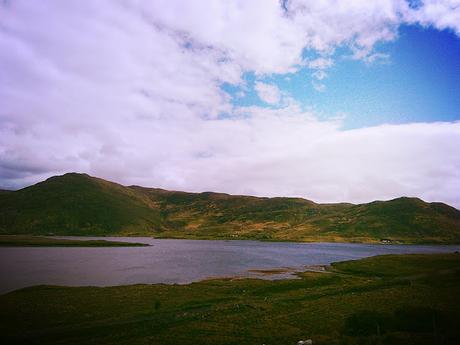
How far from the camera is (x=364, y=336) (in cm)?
3150

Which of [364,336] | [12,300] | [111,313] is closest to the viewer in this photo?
[364,336]

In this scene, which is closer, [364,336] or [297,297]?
[364,336]

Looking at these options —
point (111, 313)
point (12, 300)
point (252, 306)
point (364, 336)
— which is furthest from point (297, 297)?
point (12, 300)

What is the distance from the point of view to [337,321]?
38250 millimetres

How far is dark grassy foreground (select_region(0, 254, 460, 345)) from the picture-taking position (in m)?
33.1

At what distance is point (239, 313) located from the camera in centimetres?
4412

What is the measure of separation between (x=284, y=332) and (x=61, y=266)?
8483cm

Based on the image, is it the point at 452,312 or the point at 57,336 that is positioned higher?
the point at 452,312

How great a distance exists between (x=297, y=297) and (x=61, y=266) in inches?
2952

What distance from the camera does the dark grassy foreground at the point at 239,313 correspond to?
33.1 metres

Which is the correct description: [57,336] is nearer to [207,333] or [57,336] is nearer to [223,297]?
[207,333]

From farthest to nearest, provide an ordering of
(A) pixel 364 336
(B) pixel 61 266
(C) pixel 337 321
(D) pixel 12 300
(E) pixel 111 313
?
1. (B) pixel 61 266
2. (D) pixel 12 300
3. (E) pixel 111 313
4. (C) pixel 337 321
5. (A) pixel 364 336

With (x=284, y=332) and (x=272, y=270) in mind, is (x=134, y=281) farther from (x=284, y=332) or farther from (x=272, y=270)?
(x=284, y=332)

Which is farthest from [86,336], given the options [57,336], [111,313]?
[111,313]
